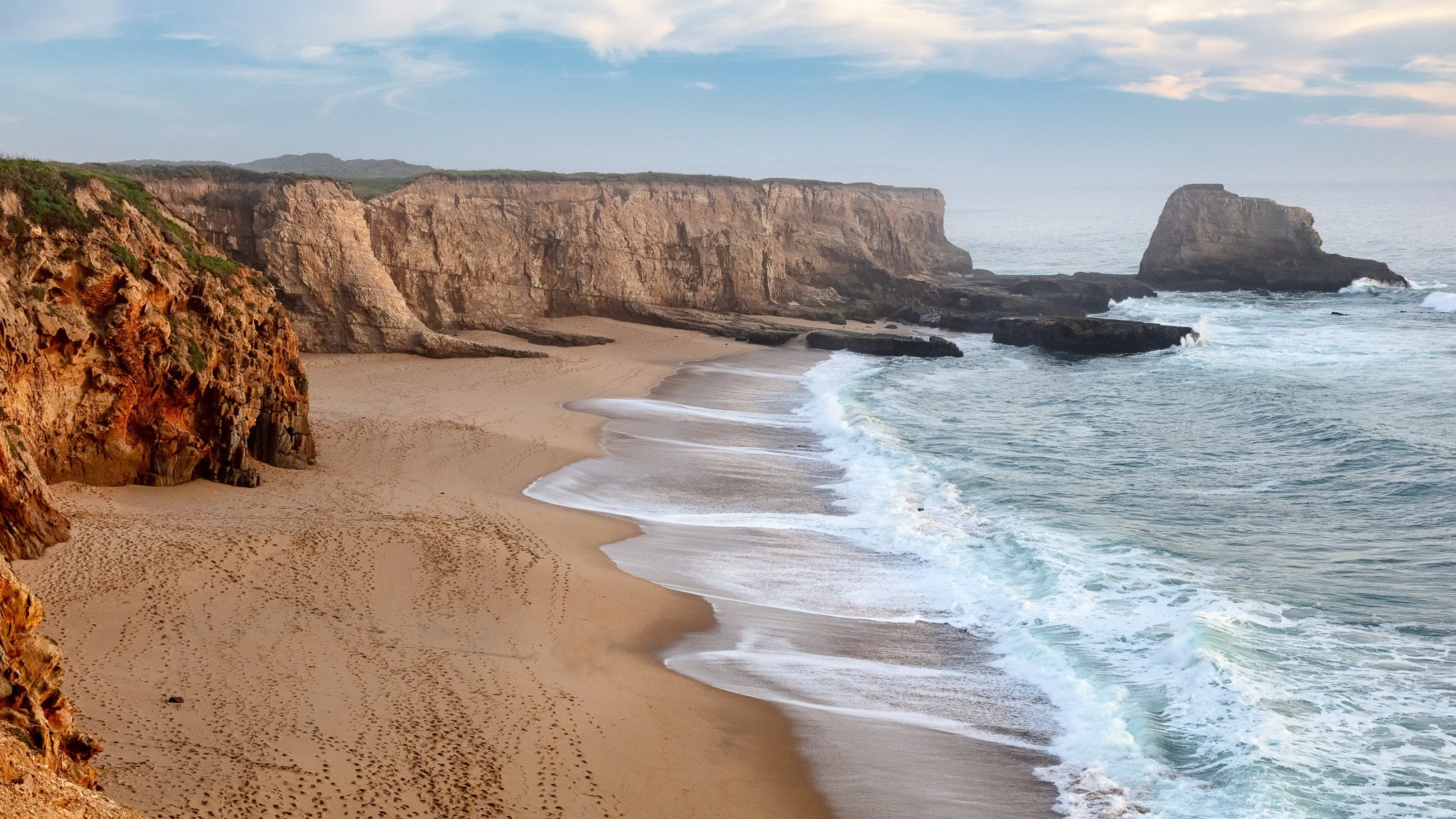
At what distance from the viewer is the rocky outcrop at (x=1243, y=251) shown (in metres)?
49.2

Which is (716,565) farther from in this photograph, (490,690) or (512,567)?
(490,690)

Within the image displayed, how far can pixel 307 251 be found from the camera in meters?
27.9

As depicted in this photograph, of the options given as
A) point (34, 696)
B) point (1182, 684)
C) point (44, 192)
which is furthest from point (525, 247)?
point (34, 696)

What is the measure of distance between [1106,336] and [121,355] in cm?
2958

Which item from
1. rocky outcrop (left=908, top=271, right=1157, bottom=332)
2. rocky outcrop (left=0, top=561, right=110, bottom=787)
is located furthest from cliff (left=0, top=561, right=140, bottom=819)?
rocky outcrop (left=908, top=271, right=1157, bottom=332)

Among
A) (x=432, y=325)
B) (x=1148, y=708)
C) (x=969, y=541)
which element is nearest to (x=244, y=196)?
(x=432, y=325)

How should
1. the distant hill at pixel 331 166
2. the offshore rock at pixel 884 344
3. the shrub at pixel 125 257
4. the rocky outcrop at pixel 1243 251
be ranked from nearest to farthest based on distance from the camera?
the shrub at pixel 125 257 → the offshore rock at pixel 884 344 → the rocky outcrop at pixel 1243 251 → the distant hill at pixel 331 166

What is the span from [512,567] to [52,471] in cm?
597

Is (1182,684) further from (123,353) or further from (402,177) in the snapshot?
(402,177)

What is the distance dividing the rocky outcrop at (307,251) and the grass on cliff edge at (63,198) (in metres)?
12.3

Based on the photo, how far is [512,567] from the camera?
12.7m

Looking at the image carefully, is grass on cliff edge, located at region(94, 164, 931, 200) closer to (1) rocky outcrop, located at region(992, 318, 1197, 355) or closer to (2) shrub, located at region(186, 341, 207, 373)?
(2) shrub, located at region(186, 341, 207, 373)

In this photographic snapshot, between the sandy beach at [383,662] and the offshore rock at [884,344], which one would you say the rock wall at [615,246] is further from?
the sandy beach at [383,662]

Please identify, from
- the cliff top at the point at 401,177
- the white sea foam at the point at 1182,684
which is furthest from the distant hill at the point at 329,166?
the white sea foam at the point at 1182,684
